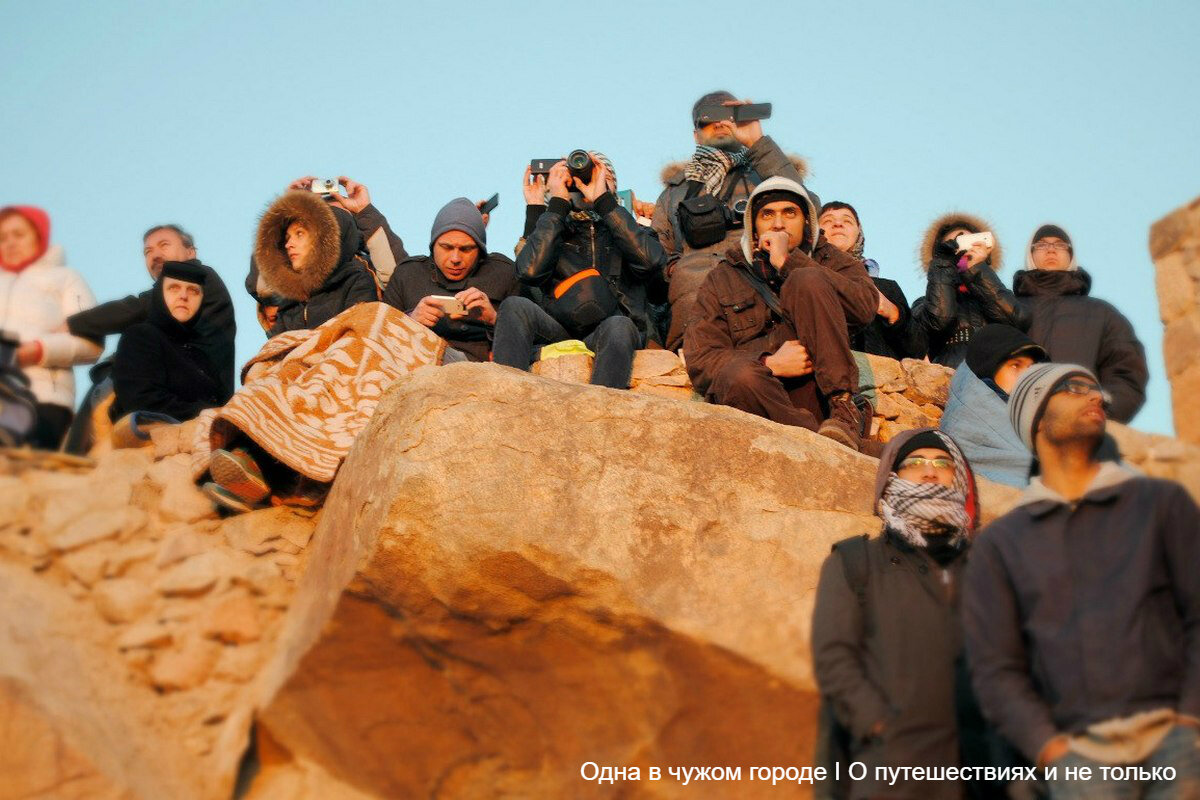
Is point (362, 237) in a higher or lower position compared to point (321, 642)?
higher

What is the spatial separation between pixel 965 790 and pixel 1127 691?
28.1 inches

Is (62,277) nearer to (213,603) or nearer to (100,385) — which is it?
(100,385)

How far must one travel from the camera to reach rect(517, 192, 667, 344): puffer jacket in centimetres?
770

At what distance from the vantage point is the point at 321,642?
18.7 ft

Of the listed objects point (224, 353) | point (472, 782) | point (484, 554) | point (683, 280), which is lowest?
point (472, 782)

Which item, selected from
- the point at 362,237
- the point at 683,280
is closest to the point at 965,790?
the point at 683,280

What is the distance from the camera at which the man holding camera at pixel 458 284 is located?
7.71 metres

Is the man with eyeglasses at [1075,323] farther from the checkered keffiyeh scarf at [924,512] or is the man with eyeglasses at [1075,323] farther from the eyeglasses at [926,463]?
the checkered keffiyeh scarf at [924,512]

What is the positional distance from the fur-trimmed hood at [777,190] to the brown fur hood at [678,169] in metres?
1.56

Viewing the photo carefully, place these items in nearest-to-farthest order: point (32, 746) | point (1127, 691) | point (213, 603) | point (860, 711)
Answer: point (1127, 691) < point (860, 711) < point (32, 746) < point (213, 603)

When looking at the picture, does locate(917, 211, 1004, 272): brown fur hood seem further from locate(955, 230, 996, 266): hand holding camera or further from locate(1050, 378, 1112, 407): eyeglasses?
locate(1050, 378, 1112, 407): eyeglasses

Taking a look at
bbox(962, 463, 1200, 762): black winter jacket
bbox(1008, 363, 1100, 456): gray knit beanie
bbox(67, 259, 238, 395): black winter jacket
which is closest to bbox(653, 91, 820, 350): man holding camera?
bbox(67, 259, 238, 395): black winter jacket

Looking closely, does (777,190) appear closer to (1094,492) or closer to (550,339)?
(550,339)

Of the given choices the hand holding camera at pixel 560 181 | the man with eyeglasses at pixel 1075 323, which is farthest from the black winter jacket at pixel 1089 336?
the hand holding camera at pixel 560 181
